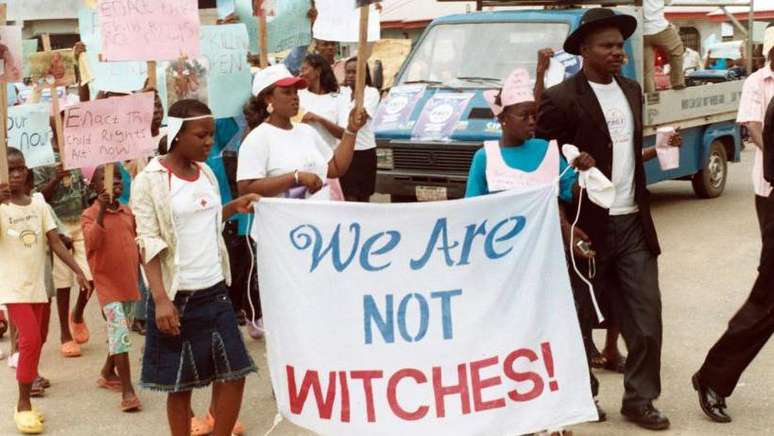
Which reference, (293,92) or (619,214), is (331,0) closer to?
(293,92)

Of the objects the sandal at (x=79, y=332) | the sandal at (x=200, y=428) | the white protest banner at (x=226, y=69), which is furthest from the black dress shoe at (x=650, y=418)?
the sandal at (x=79, y=332)

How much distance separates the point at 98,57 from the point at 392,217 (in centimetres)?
353

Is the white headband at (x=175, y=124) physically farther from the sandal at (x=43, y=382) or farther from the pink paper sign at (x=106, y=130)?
the sandal at (x=43, y=382)

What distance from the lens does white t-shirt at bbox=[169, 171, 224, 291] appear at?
551 centimetres

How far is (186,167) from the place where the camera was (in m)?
5.60

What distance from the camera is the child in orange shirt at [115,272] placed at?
7.12 metres

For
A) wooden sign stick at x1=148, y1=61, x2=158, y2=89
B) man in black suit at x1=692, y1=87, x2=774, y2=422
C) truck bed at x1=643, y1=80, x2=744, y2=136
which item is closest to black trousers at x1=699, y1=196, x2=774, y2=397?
man in black suit at x1=692, y1=87, x2=774, y2=422

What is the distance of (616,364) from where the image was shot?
740cm

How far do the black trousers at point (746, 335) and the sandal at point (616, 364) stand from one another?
3.13 ft

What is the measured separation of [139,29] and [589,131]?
2316 mm

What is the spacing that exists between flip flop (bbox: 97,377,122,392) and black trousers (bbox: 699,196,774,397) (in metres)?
3.24

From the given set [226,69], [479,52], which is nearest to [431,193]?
[479,52]

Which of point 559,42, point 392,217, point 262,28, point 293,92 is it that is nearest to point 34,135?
point 262,28

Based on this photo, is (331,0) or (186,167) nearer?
(186,167)
